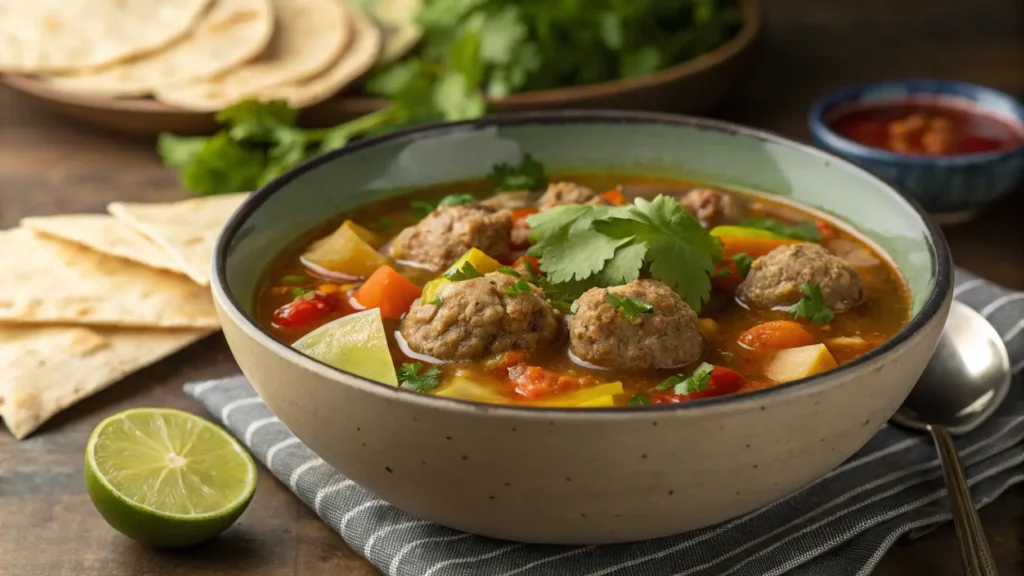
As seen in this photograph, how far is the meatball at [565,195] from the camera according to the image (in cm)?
437

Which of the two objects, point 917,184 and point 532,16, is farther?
point 532,16

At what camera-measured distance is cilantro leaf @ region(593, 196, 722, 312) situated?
3611 mm

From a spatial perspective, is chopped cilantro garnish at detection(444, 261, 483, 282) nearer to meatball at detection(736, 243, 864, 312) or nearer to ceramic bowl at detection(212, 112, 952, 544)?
ceramic bowl at detection(212, 112, 952, 544)

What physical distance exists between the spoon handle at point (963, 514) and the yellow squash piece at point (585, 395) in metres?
1.06

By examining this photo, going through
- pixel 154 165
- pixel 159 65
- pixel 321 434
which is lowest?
pixel 154 165

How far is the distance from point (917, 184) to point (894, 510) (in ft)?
8.13

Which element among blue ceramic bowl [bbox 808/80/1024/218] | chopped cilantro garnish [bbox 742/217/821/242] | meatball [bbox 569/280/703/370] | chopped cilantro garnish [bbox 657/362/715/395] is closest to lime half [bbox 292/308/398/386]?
meatball [bbox 569/280/703/370]

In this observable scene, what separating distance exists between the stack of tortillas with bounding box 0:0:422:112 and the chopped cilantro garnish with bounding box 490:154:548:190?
1.98 metres

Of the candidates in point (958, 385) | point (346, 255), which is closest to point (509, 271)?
point (346, 255)

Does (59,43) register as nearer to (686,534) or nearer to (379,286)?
(379,286)

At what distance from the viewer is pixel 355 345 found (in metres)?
3.41

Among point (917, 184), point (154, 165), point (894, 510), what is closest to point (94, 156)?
point (154, 165)

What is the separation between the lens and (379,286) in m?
3.85

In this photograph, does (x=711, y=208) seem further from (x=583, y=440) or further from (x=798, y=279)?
(x=583, y=440)
